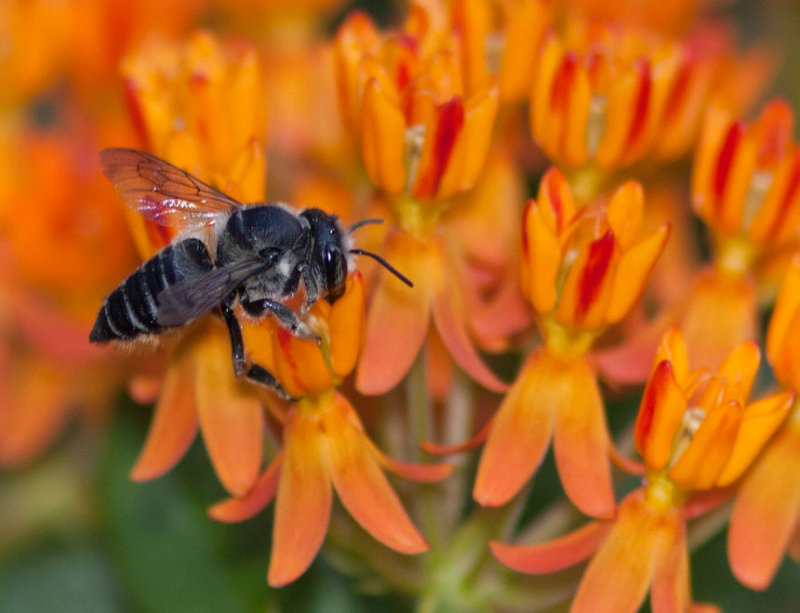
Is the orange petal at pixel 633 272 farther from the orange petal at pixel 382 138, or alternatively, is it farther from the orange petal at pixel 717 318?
the orange petal at pixel 382 138

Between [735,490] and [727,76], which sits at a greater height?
[727,76]

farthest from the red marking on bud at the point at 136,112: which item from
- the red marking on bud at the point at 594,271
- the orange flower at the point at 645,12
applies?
the orange flower at the point at 645,12

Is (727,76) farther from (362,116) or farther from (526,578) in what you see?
(526,578)

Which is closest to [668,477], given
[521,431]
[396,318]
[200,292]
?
[521,431]

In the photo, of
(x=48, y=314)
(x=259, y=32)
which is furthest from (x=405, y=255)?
(x=259, y=32)

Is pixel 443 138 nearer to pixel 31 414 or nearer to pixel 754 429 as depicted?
pixel 754 429
